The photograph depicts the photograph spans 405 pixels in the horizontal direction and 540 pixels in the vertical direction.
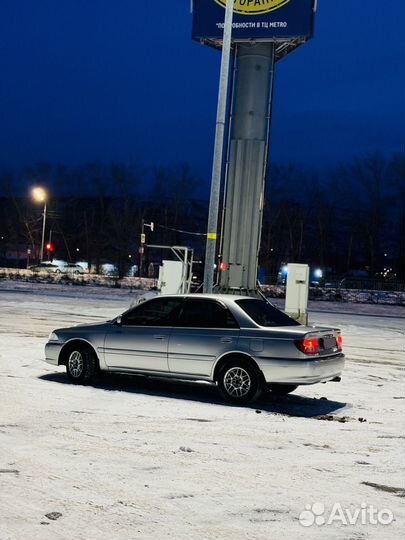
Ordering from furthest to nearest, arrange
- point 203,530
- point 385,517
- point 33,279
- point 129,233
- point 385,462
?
point 129,233
point 33,279
point 385,462
point 385,517
point 203,530

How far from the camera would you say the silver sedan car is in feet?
29.8

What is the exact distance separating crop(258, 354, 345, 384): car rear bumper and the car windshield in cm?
71

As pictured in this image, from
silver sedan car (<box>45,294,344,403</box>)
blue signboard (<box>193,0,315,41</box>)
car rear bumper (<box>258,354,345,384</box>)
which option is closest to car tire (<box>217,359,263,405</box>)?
silver sedan car (<box>45,294,344,403</box>)

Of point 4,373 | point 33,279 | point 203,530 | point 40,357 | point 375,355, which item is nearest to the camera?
point 203,530

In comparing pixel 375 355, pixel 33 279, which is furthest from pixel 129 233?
pixel 375 355

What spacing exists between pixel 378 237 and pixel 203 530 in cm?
8163

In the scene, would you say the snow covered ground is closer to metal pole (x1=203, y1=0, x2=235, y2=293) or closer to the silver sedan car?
the silver sedan car

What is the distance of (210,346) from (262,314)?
98 centimetres

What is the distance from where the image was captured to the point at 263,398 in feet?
32.9

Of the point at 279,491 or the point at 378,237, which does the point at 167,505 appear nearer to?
the point at 279,491
